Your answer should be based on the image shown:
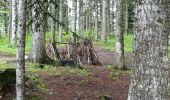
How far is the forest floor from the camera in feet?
35.1

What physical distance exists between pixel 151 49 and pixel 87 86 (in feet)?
20.1

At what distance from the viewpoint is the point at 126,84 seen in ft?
42.7

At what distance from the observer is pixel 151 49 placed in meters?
5.96

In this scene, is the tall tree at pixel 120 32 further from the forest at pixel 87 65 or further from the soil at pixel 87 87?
the soil at pixel 87 87

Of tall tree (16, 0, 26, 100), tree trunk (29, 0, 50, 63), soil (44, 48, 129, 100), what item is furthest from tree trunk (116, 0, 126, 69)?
tall tree (16, 0, 26, 100)

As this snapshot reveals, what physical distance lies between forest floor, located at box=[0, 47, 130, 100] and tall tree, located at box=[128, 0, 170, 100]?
4431mm

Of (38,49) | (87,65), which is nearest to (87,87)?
(38,49)

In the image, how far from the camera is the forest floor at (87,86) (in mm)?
10688

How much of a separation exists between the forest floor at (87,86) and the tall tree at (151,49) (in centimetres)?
443

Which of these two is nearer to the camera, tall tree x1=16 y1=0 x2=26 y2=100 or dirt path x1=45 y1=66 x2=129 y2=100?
tall tree x1=16 y1=0 x2=26 y2=100

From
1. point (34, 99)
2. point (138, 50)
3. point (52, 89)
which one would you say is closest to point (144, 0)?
point (138, 50)

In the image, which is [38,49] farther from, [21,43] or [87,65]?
[21,43]

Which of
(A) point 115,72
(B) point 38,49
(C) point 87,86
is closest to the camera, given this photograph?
(C) point 87,86

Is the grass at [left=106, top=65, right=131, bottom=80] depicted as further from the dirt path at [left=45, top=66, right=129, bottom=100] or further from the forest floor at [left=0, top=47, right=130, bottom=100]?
the dirt path at [left=45, top=66, right=129, bottom=100]
